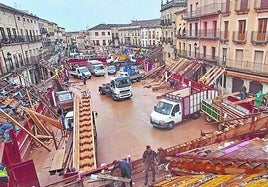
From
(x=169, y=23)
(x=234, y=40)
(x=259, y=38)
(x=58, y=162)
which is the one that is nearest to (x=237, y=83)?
(x=234, y=40)

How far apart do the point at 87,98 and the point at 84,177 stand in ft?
34.6

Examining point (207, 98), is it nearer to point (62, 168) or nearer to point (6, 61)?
point (62, 168)

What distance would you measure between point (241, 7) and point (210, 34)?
6204 millimetres

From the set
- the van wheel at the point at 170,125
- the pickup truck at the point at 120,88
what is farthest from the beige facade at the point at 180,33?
the van wheel at the point at 170,125

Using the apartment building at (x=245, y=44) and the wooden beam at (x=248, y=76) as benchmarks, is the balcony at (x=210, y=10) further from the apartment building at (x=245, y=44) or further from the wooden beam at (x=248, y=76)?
the wooden beam at (x=248, y=76)

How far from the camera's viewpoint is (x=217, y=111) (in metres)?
17.2

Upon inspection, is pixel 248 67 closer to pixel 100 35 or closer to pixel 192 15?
pixel 192 15

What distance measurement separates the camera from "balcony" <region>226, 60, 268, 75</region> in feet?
72.5

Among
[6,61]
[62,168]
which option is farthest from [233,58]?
[6,61]

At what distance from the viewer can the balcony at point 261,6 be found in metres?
21.3

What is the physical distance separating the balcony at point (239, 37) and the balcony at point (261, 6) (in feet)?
8.65

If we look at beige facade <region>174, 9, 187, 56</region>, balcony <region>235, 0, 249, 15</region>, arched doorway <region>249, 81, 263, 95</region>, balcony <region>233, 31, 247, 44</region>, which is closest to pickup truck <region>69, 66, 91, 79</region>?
beige facade <region>174, 9, 187, 56</region>

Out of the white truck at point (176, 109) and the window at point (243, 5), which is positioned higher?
the window at point (243, 5)

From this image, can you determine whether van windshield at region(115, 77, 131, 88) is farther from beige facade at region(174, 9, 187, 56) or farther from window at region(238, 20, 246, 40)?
beige facade at region(174, 9, 187, 56)
